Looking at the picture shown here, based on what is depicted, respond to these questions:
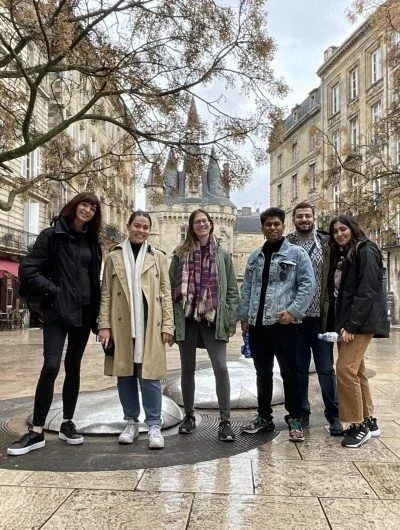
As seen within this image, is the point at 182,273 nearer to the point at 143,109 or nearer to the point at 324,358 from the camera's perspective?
the point at 324,358

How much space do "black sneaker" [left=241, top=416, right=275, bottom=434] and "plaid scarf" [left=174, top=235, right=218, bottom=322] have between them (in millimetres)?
1013

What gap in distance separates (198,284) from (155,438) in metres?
1.26

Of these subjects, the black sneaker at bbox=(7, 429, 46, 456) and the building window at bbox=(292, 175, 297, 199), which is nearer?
the black sneaker at bbox=(7, 429, 46, 456)

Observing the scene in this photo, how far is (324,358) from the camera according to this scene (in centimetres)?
462

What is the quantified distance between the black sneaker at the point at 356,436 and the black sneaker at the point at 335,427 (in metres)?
0.20

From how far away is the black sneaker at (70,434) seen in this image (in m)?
4.13

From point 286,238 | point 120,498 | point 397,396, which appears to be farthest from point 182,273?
point 397,396

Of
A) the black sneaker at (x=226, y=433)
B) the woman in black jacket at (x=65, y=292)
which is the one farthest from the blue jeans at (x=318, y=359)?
the woman in black jacket at (x=65, y=292)

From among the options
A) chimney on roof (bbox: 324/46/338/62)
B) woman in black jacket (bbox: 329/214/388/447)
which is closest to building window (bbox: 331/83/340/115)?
chimney on roof (bbox: 324/46/338/62)

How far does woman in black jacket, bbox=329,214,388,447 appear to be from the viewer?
4164mm

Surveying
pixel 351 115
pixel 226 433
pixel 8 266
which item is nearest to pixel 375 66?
pixel 351 115

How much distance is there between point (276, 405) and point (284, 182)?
41.3 meters

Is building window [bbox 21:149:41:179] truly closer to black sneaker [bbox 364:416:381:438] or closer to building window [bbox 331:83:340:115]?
building window [bbox 331:83:340:115]

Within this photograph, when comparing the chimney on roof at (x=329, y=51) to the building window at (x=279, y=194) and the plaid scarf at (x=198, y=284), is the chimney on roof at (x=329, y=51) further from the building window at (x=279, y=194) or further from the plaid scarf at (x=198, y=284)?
the plaid scarf at (x=198, y=284)
